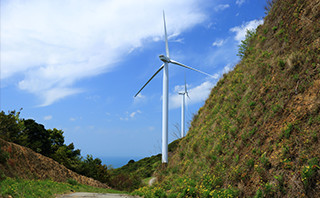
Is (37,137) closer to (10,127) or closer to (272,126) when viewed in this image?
(10,127)

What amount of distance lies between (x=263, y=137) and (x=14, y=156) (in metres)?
14.4

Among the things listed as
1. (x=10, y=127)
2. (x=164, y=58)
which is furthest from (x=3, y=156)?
(x=164, y=58)

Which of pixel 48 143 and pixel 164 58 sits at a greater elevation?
pixel 164 58

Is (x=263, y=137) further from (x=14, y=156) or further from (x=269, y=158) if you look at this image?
(x=14, y=156)

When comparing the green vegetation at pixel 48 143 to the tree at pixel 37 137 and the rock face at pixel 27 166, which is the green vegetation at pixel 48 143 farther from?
the rock face at pixel 27 166

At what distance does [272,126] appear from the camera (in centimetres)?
1038

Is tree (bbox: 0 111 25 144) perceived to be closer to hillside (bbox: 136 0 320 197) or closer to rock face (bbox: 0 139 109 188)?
rock face (bbox: 0 139 109 188)

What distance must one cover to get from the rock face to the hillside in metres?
8.21

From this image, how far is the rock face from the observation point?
14852mm

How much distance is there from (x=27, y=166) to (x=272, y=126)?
A: 15.1 metres

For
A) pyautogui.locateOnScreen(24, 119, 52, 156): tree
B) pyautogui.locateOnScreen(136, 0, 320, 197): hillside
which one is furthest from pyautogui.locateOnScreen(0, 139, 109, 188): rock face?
pyautogui.locateOnScreen(136, 0, 320, 197): hillside

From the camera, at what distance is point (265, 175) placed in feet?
29.3

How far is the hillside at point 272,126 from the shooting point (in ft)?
27.2

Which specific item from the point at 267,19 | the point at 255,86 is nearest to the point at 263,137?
the point at 255,86
